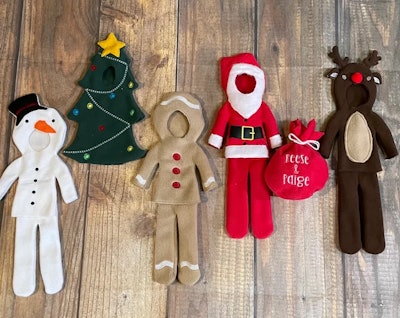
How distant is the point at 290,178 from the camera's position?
986 millimetres

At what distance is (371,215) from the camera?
1.03 meters

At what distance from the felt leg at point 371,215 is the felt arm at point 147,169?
490mm

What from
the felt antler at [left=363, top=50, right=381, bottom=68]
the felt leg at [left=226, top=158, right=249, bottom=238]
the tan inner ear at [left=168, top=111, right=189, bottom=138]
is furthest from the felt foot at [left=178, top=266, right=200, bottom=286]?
the felt antler at [left=363, top=50, right=381, bottom=68]

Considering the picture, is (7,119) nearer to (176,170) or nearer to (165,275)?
(176,170)

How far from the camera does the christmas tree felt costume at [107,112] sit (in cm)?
109

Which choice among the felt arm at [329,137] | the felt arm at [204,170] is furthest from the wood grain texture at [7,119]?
the felt arm at [329,137]

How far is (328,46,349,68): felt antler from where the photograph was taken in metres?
1.13

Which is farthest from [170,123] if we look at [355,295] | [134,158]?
[355,295]

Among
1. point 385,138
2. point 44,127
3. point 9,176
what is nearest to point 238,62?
point 385,138

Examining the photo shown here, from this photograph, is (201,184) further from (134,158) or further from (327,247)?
(327,247)

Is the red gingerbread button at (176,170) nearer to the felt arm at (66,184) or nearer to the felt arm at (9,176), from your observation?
the felt arm at (66,184)

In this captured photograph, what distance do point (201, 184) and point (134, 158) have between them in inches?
6.8

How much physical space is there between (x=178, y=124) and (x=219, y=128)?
4.2 inches

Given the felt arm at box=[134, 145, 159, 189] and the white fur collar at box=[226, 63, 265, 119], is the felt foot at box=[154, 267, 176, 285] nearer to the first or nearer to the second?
the felt arm at box=[134, 145, 159, 189]
